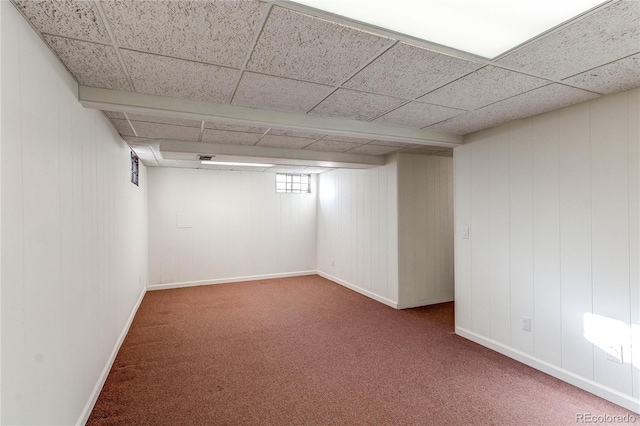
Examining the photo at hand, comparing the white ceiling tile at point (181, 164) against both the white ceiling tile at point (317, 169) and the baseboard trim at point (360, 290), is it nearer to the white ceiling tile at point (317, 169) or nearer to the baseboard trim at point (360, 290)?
the white ceiling tile at point (317, 169)

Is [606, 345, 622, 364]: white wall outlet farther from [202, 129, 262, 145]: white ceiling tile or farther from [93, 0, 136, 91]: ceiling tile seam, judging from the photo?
[93, 0, 136, 91]: ceiling tile seam

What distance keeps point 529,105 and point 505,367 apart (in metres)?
2.37

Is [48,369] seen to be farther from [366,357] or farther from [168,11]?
[366,357]

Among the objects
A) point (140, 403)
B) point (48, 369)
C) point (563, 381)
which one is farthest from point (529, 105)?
point (140, 403)

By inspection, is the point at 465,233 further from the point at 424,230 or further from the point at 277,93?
the point at 277,93

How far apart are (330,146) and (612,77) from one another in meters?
2.83

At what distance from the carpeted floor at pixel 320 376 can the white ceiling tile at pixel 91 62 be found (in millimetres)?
2330

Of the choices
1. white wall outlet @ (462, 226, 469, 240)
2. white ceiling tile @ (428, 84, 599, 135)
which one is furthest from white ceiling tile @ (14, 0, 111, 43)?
white wall outlet @ (462, 226, 469, 240)

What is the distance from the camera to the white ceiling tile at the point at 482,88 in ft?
6.73

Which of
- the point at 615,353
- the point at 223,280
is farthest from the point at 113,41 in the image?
the point at 223,280

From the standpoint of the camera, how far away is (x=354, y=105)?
8.58 ft

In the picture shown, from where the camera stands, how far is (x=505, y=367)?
293 cm

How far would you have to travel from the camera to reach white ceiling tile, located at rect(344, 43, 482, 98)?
178cm

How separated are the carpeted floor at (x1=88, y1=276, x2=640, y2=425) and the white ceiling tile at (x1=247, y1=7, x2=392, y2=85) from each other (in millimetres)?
2350
